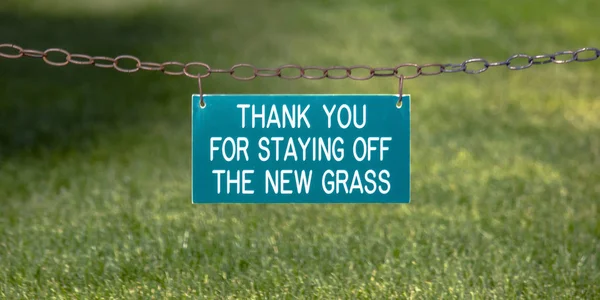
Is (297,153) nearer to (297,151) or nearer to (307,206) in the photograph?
(297,151)

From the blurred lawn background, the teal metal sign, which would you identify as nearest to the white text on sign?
the teal metal sign

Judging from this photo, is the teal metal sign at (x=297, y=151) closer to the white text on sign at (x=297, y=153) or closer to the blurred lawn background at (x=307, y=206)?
the white text on sign at (x=297, y=153)

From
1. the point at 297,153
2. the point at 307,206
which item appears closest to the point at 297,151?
the point at 297,153

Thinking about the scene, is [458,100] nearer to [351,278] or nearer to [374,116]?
[351,278]

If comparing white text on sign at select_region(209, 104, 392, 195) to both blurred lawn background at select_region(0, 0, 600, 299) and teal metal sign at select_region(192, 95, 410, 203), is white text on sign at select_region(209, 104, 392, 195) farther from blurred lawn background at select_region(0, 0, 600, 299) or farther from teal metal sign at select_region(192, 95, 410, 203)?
blurred lawn background at select_region(0, 0, 600, 299)

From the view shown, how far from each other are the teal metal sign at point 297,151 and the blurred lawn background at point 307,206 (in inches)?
36.9

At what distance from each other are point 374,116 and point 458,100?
672 centimetres

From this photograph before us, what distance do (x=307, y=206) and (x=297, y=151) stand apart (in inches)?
106

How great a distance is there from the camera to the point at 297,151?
429 cm

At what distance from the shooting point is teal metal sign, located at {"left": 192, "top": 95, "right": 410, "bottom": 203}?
4.25m

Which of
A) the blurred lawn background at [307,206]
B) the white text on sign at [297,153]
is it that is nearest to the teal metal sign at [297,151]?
the white text on sign at [297,153]

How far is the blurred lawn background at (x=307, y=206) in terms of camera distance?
17.7 ft

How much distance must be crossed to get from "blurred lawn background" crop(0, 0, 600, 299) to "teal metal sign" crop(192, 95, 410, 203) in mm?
938

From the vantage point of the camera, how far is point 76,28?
14.5 meters
